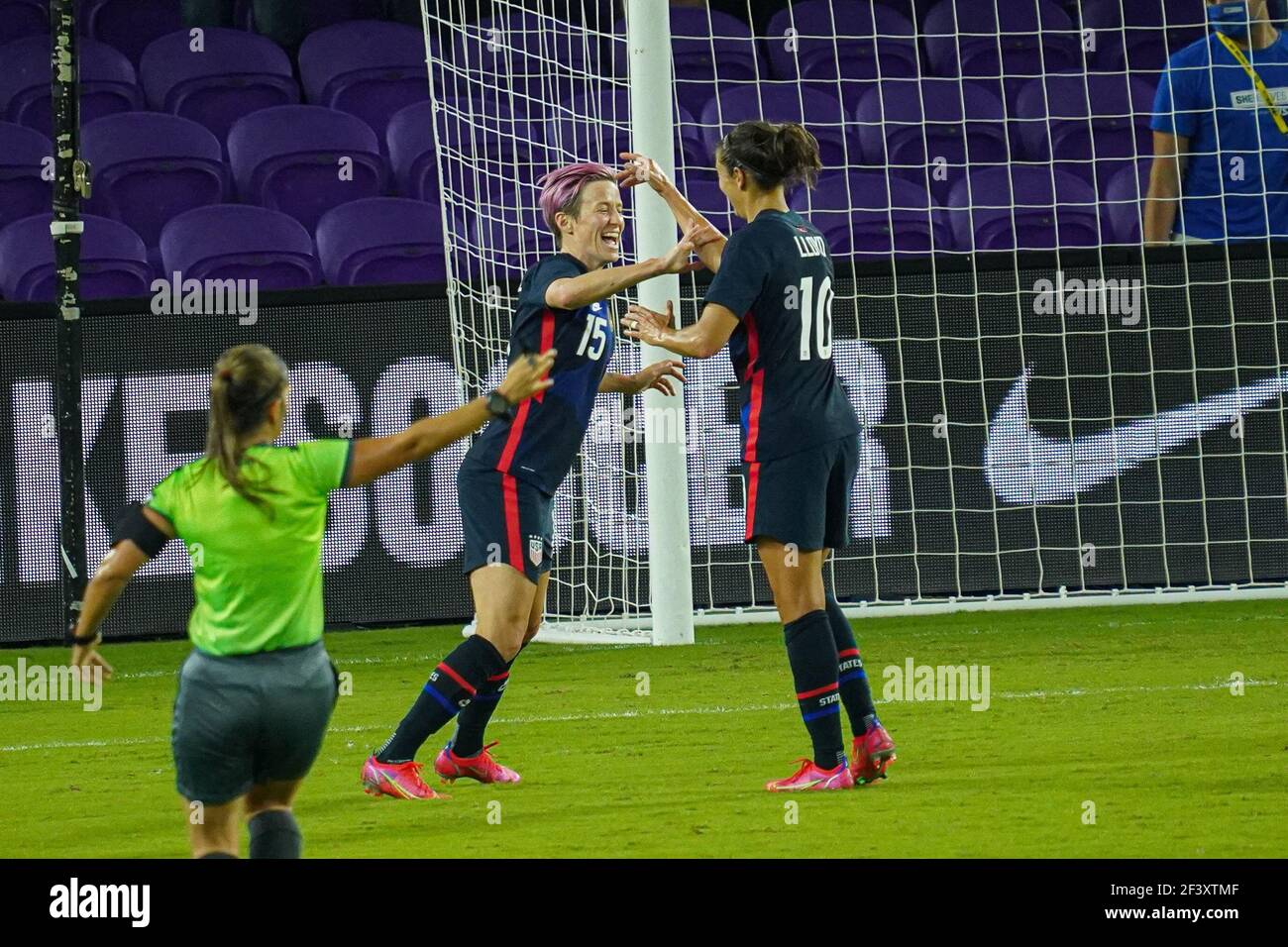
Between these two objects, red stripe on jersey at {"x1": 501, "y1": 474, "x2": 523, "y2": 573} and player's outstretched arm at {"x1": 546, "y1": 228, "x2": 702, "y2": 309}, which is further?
red stripe on jersey at {"x1": 501, "y1": 474, "x2": 523, "y2": 573}

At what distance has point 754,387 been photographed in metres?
5.77

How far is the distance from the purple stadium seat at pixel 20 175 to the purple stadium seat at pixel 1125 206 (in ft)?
21.3

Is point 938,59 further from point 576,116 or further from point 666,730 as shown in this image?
point 666,730

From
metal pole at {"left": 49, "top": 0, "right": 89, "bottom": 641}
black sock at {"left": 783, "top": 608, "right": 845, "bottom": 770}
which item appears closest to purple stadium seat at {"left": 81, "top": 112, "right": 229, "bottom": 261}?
metal pole at {"left": 49, "top": 0, "right": 89, "bottom": 641}

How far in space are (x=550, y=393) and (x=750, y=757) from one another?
1.35 meters

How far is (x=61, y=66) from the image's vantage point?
30.8ft

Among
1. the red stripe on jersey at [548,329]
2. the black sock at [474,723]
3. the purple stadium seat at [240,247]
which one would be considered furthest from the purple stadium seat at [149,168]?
the black sock at [474,723]

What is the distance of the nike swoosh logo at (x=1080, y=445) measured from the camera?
10086 mm

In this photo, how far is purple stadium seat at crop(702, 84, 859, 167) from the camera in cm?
1241

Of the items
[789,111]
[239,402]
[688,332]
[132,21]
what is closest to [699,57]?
[789,111]

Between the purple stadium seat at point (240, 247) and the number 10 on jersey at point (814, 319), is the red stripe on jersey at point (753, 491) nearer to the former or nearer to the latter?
the number 10 on jersey at point (814, 319)

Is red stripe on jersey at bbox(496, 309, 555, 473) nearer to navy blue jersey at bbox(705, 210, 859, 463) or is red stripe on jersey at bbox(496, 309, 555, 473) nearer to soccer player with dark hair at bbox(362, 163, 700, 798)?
soccer player with dark hair at bbox(362, 163, 700, 798)

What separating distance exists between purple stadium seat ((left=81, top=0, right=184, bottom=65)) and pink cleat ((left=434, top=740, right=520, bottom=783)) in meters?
8.87

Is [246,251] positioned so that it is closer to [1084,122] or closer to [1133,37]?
[1084,122]
